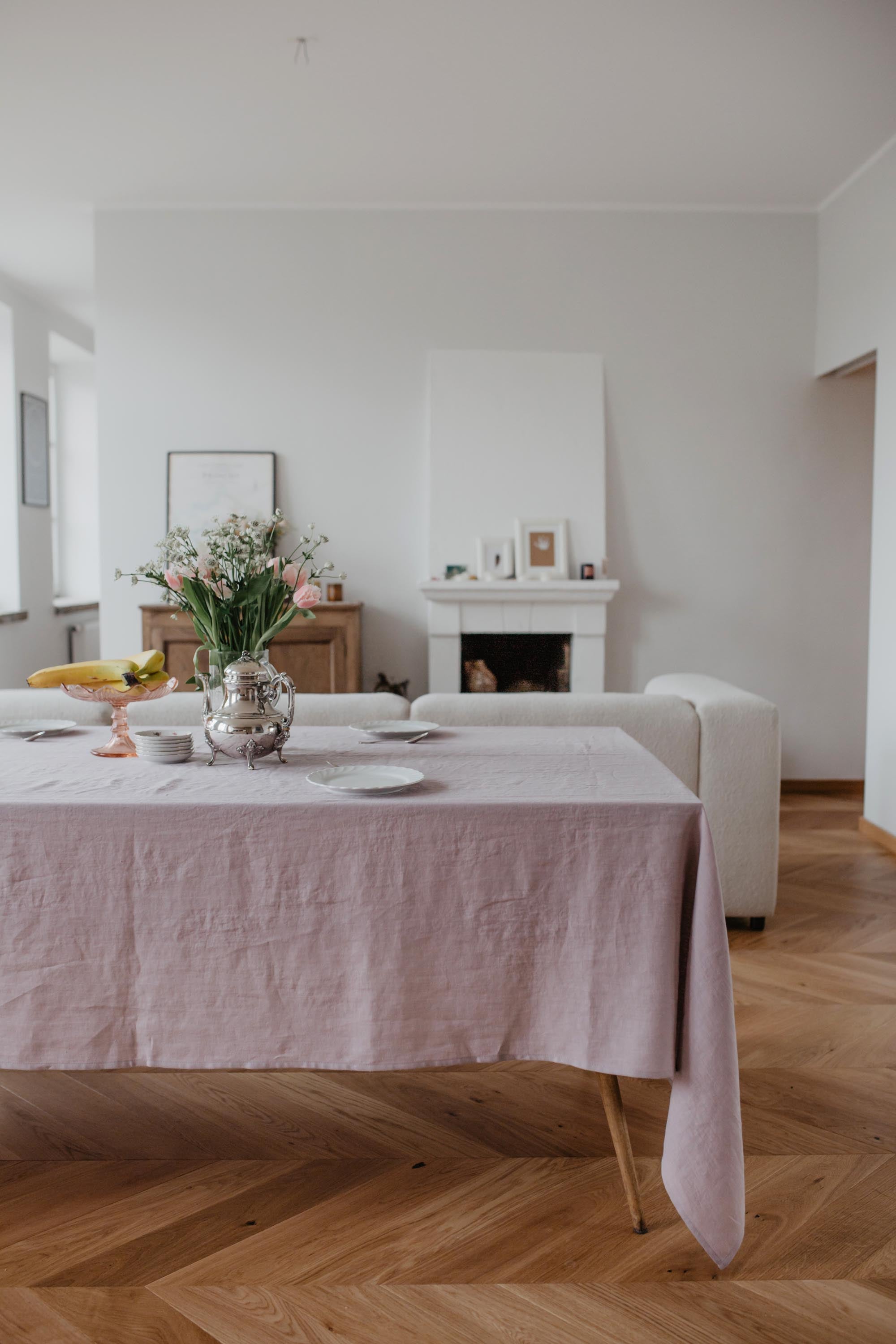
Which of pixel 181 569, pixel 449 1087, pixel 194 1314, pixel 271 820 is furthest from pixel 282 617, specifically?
pixel 194 1314

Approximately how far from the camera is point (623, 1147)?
5.62 feet

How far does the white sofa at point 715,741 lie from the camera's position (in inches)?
115

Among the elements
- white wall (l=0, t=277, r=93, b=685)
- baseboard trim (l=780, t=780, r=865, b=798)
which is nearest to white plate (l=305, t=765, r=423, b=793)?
baseboard trim (l=780, t=780, r=865, b=798)

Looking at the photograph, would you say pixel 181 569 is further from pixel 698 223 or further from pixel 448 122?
pixel 698 223

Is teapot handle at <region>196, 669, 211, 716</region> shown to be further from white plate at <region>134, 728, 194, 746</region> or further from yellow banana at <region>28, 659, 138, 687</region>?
yellow banana at <region>28, 659, 138, 687</region>

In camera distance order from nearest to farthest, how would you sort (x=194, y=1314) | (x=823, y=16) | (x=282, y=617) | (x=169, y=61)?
(x=194, y=1314) → (x=282, y=617) → (x=823, y=16) → (x=169, y=61)

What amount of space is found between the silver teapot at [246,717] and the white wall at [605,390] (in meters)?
3.42

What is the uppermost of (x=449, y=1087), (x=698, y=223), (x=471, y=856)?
(x=698, y=223)

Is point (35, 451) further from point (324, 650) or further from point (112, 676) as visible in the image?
point (112, 676)

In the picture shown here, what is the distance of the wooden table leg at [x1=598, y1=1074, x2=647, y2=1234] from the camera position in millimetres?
1684

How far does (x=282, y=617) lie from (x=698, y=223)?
164 inches

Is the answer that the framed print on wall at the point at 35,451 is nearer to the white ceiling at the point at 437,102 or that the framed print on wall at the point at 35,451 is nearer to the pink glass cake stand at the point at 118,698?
the white ceiling at the point at 437,102

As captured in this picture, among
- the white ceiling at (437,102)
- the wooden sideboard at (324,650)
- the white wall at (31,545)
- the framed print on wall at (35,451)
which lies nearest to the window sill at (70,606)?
the white wall at (31,545)

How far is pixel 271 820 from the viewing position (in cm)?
162
